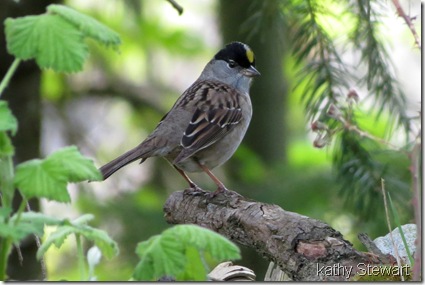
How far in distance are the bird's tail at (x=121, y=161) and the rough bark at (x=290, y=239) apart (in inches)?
27.9

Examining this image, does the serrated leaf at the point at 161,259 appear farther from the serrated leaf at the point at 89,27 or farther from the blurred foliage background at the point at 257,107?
the blurred foliage background at the point at 257,107

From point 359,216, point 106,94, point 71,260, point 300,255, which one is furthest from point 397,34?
point 300,255

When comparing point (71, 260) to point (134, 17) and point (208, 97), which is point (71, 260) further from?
point (208, 97)

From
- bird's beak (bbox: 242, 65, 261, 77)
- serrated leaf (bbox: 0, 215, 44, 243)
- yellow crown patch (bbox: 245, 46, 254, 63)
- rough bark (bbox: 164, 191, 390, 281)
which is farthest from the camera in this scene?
bird's beak (bbox: 242, 65, 261, 77)

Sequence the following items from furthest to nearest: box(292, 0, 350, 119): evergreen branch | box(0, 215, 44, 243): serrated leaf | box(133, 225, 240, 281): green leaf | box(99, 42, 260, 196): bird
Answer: box(99, 42, 260, 196): bird → box(292, 0, 350, 119): evergreen branch → box(133, 225, 240, 281): green leaf → box(0, 215, 44, 243): serrated leaf

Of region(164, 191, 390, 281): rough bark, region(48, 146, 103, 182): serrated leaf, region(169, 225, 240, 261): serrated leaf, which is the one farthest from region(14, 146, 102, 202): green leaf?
region(164, 191, 390, 281): rough bark

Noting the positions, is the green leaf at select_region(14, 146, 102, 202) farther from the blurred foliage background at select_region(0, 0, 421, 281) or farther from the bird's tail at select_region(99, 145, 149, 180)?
the bird's tail at select_region(99, 145, 149, 180)

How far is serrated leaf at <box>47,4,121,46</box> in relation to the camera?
1720mm

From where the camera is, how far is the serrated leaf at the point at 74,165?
5.46 ft

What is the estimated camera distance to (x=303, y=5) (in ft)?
11.8

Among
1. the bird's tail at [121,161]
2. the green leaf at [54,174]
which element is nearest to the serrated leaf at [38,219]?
the green leaf at [54,174]

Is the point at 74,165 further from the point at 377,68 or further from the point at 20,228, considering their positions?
the point at 377,68

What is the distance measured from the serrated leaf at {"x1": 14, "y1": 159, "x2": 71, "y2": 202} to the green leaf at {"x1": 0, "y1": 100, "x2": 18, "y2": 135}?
0.25 ft

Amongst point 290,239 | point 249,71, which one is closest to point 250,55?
point 249,71
